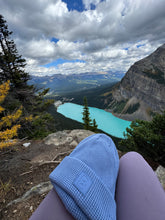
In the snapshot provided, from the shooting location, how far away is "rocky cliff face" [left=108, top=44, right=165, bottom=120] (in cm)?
8262

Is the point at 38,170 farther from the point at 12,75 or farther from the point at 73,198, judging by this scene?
the point at 12,75

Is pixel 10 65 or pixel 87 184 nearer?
pixel 87 184

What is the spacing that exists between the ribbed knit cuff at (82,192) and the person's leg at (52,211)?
0.21ft

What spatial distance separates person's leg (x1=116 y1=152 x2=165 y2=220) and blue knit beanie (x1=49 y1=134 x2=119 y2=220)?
0.48 feet

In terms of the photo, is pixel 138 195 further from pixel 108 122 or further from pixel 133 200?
pixel 108 122

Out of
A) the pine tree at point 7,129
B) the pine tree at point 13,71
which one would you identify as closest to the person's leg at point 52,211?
the pine tree at point 7,129

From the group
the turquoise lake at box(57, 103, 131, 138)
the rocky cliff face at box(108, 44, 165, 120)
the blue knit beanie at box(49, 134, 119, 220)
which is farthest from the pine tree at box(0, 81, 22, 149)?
the rocky cliff face at box(108, 44, 165, 120)

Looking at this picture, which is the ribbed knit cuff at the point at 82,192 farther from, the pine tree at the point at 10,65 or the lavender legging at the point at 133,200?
the pine tree at the point at 10,65

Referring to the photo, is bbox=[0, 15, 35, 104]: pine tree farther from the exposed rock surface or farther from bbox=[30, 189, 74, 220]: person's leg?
bbox=[30, 189, 74, 220]: person's leg

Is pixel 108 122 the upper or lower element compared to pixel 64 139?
lower

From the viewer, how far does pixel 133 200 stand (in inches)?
37.2

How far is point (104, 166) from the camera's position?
1.04 metres

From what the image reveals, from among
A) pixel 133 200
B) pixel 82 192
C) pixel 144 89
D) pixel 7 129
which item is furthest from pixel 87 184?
pixel 144 89

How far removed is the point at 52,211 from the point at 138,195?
32.8 inches
